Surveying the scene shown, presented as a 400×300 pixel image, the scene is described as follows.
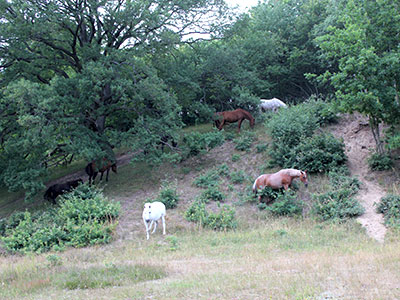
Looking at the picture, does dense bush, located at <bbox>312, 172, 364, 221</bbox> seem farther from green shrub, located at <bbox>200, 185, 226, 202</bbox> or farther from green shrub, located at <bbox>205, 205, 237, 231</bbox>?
green shrub, located at <bbox>200, 185, 226, 202</bbox>

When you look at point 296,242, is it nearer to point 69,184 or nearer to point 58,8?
point 69,184

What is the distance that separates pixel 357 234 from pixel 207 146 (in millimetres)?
10745

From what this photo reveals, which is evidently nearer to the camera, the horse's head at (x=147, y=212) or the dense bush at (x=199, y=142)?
the horse's head at (x=147, y=212)

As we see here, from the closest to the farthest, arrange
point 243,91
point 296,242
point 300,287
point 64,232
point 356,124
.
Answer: point 300,287 → point 296,242 → point 64,232 → point 356,124 → point 243,91

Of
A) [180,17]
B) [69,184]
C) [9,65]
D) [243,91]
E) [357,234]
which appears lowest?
[357,234]

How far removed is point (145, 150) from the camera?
19.0 m

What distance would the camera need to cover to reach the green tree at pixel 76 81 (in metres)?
17.4

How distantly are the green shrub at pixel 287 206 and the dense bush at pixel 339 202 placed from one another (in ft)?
2.07

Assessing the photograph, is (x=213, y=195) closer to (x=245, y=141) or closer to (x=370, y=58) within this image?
(x=245, y=141)

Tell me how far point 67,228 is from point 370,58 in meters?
12.8

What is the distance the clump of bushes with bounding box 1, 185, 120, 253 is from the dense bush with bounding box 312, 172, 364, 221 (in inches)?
304

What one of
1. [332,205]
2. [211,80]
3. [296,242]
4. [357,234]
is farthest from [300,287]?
[211,80]

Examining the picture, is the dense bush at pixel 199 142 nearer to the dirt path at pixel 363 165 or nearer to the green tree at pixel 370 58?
the dirt path at pixel 363 165

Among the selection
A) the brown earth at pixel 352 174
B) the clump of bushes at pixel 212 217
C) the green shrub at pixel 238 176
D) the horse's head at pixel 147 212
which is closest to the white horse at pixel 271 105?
the brown earth at pixel 352 174
